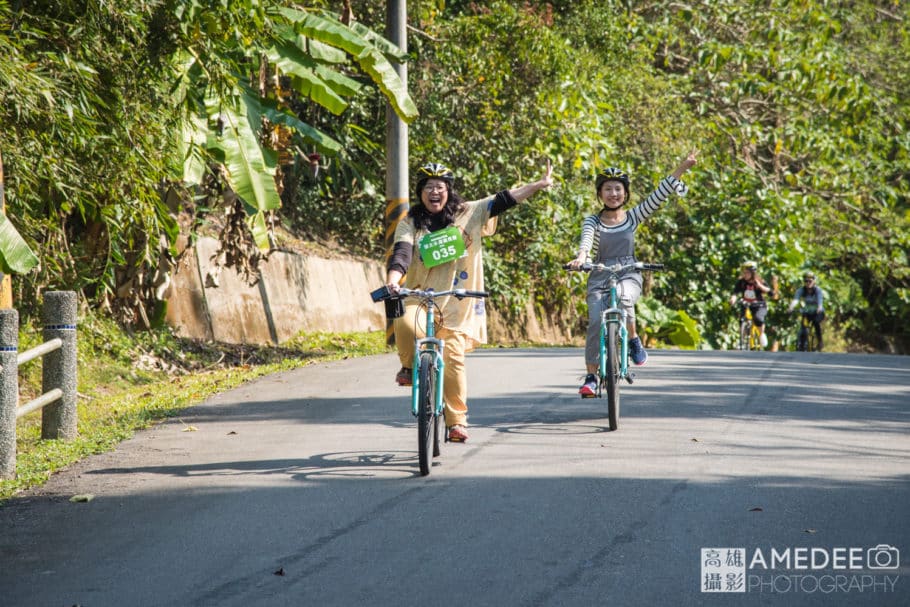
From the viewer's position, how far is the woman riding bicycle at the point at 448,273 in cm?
834

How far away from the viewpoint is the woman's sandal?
841 centimetres

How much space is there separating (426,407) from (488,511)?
1089 millimetres

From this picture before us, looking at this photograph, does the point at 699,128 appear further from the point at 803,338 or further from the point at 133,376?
the point at 133,376

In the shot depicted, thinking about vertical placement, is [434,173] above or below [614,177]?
below

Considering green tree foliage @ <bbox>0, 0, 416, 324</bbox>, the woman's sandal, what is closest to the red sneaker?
the woman's sandal

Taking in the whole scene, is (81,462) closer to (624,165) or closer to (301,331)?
(301,331)

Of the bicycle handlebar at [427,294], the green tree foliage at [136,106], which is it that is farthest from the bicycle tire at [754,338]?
the bicycle handlebar at [427,294]

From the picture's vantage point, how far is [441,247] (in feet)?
27.2

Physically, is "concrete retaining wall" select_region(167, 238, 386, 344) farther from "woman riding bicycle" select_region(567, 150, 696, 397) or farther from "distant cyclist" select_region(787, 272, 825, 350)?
"distant cyclist" select_region(787, 272, 825, 350)

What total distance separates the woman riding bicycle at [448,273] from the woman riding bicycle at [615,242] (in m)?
1.73

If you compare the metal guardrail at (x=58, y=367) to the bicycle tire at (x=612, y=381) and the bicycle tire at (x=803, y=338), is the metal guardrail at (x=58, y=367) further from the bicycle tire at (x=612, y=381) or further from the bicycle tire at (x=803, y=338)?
the bicycle tire at (x=803, y=338)

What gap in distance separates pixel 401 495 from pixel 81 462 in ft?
8.95

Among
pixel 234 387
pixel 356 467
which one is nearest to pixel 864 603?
pixel 356 467

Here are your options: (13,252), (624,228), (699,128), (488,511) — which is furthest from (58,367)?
(699,128)
